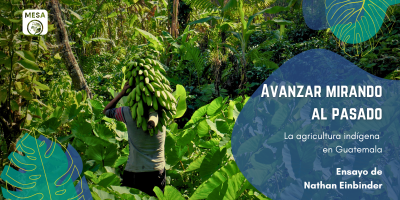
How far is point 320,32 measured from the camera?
6227 mm

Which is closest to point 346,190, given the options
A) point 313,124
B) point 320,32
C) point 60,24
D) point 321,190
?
point 321,190

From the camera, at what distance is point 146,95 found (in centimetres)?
130

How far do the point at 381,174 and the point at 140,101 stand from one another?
99cm

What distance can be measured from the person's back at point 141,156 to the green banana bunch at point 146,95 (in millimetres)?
47

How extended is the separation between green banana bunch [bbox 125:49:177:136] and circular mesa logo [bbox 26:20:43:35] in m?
0.42

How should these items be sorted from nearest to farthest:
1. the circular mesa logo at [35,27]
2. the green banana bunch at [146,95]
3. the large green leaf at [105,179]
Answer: the large green leaf at [105,179]
the circular mesa logo at [35,27]
the green banana bunch at [146,95]

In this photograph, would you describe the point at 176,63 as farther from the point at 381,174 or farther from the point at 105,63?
the point at 381,174

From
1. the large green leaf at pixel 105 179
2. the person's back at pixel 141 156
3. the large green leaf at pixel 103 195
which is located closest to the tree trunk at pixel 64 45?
the person's back at pixel 141 156

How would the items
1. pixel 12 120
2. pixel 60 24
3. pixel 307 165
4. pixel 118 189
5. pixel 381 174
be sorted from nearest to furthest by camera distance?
pixel 381 174 → pixel 307 165 → pixel 118 189 → pixel 12 120 → pixel 60 24

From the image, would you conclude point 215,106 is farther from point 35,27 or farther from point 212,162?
point 35,27

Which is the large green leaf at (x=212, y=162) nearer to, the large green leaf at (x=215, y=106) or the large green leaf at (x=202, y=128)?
the large green leaf at (x=202, y=128)

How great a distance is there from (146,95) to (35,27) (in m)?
0.56

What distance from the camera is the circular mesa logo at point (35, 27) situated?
1.17m

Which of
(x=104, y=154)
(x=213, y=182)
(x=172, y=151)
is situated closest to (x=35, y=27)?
(x=104, y=154)
